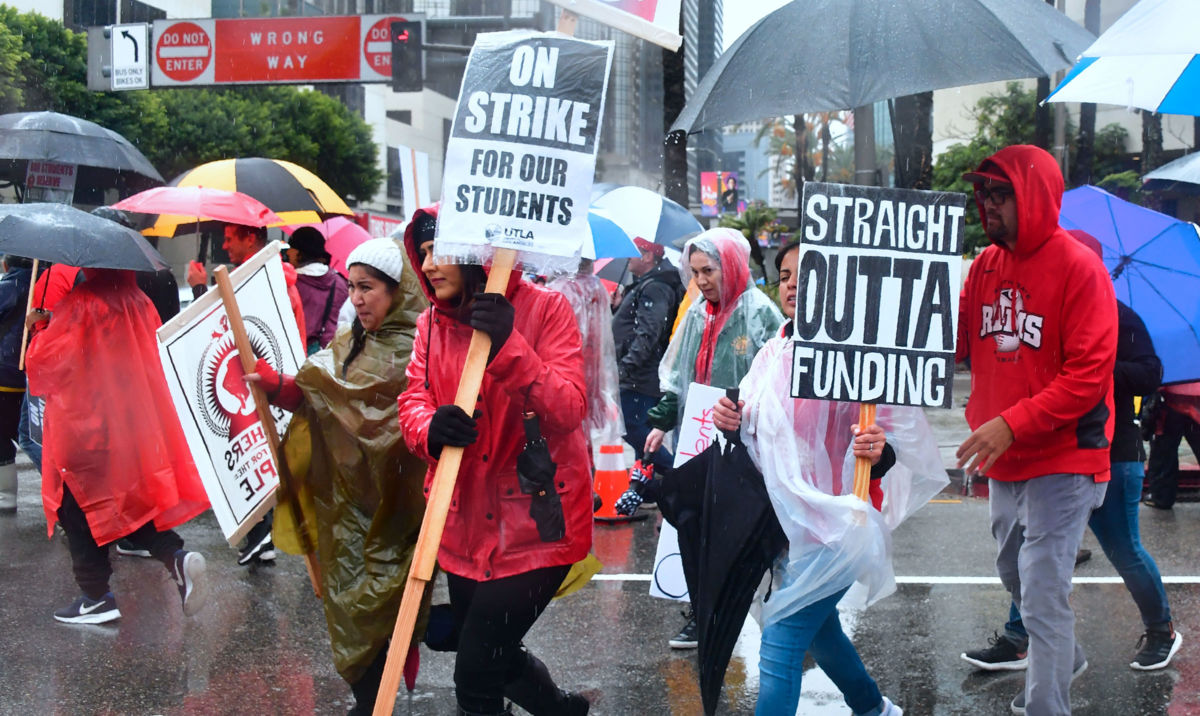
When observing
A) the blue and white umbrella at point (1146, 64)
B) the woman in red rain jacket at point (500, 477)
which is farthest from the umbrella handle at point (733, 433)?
the blue and white umbrella at point (1146, 64)

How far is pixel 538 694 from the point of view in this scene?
3686mm

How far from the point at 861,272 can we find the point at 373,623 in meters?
1.87

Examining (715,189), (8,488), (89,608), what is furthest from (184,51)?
(715,189)

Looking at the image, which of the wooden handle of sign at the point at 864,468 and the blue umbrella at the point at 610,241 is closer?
the wooden handle of sign at the point at 864,468

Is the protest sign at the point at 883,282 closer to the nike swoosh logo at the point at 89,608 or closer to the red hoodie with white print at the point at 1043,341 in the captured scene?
the red hoodie with white print at the point at 1043,341

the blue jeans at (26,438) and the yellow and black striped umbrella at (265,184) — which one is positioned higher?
the yellow and black striped umbrella at (265,184)

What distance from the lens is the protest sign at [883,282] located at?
11.5 feet

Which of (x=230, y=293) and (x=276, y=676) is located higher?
(x=230, y=293)

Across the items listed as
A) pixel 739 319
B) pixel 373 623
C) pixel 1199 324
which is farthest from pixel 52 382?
pixel 1199 324

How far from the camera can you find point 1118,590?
20.2 feet

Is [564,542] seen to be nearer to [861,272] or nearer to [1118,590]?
[861,272]

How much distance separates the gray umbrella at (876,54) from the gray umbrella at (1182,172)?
2.00 metres

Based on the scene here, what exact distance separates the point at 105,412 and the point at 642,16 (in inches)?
134

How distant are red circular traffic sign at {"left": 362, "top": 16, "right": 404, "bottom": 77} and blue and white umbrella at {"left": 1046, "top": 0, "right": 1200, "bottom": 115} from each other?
60.0 ft
